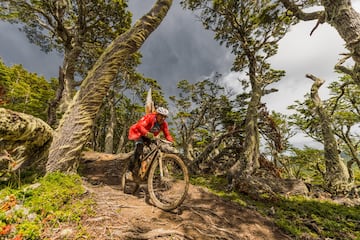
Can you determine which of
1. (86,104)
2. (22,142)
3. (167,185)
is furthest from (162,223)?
(86,104)

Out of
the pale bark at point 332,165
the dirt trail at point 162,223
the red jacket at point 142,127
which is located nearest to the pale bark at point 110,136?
the dirt trail at point 162,223

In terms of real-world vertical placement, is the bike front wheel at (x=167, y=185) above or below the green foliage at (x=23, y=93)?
below

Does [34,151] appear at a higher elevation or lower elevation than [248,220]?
higher

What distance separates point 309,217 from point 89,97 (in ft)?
27.7

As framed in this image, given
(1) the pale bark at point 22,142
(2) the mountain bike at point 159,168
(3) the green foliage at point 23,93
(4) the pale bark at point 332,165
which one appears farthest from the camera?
(3) the green foliage at point 23,93

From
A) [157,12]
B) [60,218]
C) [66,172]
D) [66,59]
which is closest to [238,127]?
[157,12]

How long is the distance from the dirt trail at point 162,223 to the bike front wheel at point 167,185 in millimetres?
232

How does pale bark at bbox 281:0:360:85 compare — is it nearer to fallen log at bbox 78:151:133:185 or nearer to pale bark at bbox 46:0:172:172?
pale bark at bbox 46:0:172:172

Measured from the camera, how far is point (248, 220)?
4867 millimetres

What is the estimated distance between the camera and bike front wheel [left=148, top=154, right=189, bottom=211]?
12.6ft

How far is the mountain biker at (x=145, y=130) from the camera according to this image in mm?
4562

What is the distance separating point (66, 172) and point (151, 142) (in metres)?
2.49

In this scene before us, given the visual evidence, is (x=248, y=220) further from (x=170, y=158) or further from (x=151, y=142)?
(x=151, y=142)

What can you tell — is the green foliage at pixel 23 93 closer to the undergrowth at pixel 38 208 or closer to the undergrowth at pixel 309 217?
the undergrowth at pixel 38 208
